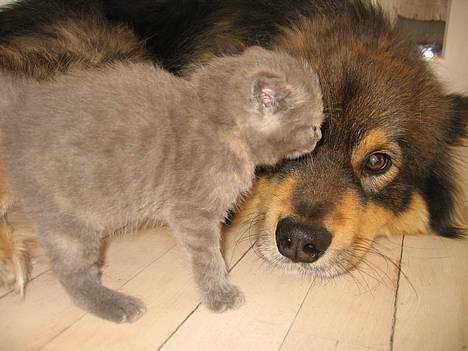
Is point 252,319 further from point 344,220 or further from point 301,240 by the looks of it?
point 344,220

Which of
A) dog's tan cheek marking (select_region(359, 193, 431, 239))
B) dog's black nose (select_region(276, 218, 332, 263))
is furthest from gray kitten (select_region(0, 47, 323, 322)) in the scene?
dog's tan cheek marking (select_region(359, 193, 431, 239))

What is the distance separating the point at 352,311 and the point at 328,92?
0.85 m

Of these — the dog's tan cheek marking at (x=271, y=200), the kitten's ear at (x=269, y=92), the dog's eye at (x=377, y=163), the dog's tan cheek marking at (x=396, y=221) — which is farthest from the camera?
the dog's tan cheek marking at (x=396, y=221)

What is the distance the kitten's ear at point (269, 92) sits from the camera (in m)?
1.50

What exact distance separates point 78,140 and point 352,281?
3.94 feet

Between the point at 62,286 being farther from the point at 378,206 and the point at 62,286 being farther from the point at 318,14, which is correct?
the point at 318,14

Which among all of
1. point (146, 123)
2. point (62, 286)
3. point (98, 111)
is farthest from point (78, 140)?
point (62, 286)

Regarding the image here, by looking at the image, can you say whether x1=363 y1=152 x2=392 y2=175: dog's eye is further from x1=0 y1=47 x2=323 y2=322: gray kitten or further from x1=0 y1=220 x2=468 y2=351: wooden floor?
x1=0 y1=47 x2=323 y2=322: gray kitten

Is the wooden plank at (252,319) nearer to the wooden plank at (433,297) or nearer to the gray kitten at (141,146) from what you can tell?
the gray kitten at (141,146)

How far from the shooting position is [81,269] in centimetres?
167

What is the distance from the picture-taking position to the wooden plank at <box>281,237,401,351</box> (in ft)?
5.33

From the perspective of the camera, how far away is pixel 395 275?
2062 millimetres

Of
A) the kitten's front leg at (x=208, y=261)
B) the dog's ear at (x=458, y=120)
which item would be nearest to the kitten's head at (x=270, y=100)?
the kitten's front leg at (x=208, y=261)

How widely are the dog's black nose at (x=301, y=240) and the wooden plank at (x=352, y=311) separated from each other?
158mm
